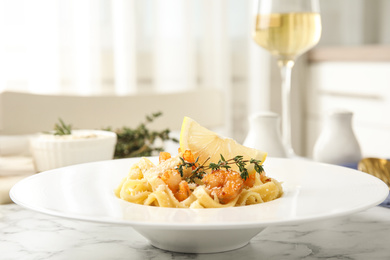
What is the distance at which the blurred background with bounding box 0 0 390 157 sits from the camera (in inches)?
118

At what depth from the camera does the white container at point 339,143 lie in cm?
137

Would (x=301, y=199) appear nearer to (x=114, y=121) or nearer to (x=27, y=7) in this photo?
(x=114, y=121)

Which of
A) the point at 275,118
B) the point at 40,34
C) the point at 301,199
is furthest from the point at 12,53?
the point at 301,199

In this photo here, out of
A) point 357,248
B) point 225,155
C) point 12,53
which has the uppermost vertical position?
point 12,53

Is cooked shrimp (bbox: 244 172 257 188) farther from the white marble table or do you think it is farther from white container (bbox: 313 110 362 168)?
white container (bbox: 313 110 362 168)

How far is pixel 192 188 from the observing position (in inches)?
33.5

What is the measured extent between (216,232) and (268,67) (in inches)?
114

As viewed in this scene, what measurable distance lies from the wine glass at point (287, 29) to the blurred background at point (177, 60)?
144cm

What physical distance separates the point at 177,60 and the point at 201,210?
8.63ft

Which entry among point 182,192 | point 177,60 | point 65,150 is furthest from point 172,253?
point 177,60

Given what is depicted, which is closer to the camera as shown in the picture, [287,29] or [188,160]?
[188,160]

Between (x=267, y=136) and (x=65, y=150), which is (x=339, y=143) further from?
(x=65, y=150)

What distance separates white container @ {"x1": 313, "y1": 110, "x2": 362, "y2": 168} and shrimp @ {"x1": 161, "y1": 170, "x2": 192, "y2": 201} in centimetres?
62

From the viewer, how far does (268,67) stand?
141 inches
